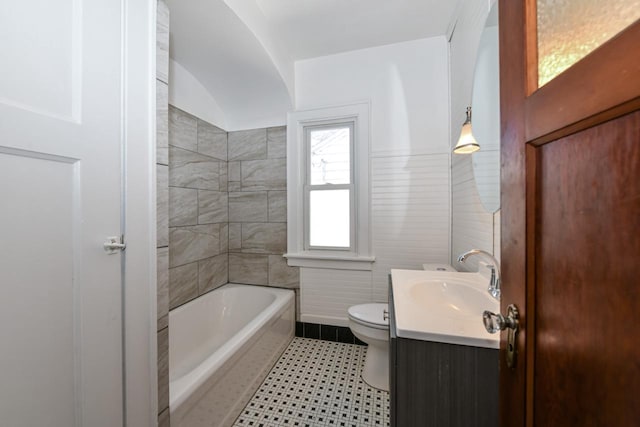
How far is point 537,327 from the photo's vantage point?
50 centimetres

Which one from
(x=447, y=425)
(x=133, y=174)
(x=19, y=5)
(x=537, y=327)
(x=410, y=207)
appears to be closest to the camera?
(x=537, y=327)

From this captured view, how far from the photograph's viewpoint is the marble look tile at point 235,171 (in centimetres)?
252

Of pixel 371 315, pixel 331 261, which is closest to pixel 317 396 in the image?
pixel 371 315

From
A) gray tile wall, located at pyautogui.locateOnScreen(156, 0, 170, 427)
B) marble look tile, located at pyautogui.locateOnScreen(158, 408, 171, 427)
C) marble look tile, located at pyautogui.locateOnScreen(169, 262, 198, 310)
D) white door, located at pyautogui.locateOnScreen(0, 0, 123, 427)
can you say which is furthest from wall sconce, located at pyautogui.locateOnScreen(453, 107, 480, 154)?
marble look tile, located at pyautogui.locateOnScreen(169, 262, 198, 310)

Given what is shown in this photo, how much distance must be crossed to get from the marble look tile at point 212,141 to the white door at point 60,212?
1.36m

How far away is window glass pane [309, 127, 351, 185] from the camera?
7.59 ft

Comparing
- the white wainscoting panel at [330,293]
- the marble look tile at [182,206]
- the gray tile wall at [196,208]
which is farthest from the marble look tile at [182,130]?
the white wainscoting panel at [330,293]

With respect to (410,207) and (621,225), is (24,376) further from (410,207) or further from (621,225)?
(410,207)

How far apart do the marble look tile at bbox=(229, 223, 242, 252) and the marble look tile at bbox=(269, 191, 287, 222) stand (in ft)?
1.21

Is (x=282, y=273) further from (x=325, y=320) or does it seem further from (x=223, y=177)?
(x=223, y=177)

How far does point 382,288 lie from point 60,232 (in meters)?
2.03

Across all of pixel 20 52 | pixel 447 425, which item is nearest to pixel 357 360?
pixel 447 425

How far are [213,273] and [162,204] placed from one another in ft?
4.82

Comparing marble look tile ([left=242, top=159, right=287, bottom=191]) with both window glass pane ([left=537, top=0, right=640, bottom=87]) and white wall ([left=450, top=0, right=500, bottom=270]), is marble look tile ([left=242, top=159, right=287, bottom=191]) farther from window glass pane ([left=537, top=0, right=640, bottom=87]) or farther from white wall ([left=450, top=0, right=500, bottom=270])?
window glass pane ([left=537, top=0, right=640, bottom=87])
